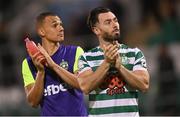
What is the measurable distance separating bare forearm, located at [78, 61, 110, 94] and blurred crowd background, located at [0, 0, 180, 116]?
5.63 m

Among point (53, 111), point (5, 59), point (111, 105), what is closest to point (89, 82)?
point (111, 105)

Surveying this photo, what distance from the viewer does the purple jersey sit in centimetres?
851

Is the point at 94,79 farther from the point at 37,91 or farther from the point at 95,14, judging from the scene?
the point at 37,91

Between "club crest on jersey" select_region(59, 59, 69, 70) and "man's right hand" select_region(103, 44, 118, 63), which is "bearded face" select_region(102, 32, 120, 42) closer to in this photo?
"man's right hand" select_region(103, 44, 118, 63)

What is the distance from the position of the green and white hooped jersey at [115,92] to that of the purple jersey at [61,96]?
2.38 ft

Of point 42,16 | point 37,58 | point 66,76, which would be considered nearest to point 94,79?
point 66,76

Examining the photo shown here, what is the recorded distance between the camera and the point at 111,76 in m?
7.73

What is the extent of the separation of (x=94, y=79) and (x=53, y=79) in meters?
1.07

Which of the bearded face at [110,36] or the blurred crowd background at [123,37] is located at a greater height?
the bearded face at [110,36]

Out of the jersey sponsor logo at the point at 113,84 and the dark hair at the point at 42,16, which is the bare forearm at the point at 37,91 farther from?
the jersey sponsor logo at the point at 113,84

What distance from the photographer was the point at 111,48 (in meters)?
7.43

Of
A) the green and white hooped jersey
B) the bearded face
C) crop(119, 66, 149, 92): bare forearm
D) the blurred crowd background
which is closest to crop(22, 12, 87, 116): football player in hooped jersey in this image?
the green and white hooped jersey

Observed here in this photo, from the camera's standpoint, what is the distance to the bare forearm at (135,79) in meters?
7.50

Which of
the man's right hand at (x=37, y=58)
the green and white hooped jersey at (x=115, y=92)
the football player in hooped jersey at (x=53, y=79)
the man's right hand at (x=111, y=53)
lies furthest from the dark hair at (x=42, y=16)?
the man's right hand at (x=111, y=53)
